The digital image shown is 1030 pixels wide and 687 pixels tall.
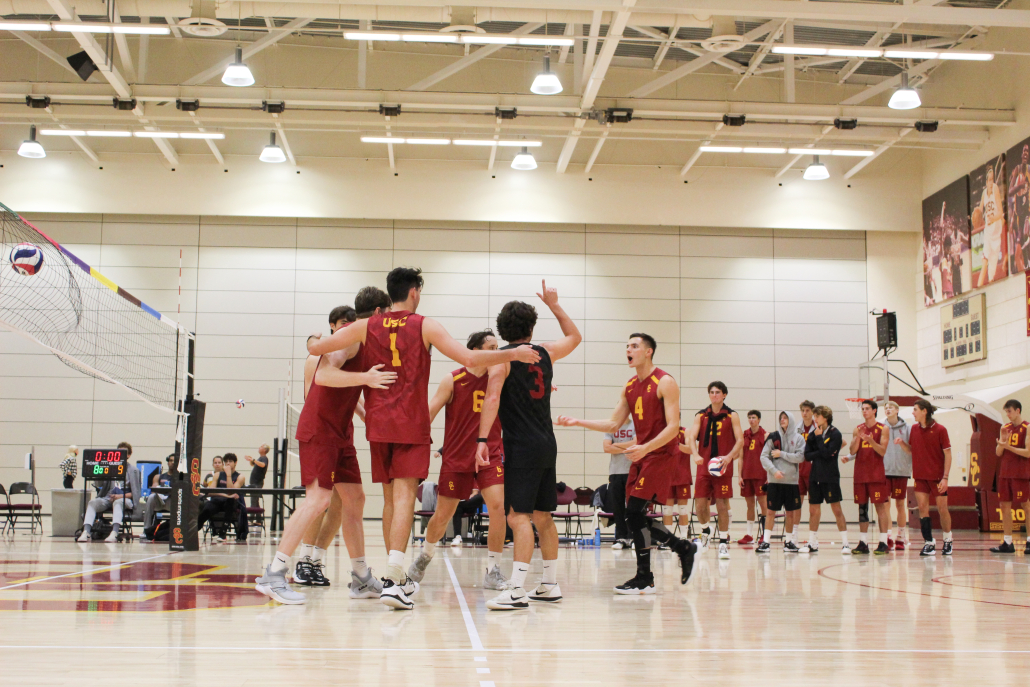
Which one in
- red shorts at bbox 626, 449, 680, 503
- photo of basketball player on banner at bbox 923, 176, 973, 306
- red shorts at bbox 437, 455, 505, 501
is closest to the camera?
red shorts at bbox 437, 455, 505, 501

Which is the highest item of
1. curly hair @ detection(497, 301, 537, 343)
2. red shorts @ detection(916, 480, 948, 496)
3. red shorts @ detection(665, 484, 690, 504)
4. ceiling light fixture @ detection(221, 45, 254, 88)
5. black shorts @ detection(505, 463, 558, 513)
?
ceiling light fixture @ detection(221, 45, 254, 88)

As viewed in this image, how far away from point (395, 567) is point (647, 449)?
2018mm

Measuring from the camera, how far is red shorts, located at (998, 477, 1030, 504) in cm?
1152

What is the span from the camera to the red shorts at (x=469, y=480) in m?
5.91

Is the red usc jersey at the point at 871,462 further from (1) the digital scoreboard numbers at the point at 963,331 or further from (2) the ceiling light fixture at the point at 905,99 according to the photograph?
(1) the digital scoreboard numbers at the point at 963,331

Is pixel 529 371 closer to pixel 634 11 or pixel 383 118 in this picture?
pixel 634 11

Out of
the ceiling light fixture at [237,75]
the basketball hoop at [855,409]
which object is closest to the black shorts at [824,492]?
the basketball hoop at [855,409]

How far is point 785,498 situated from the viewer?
11.6m

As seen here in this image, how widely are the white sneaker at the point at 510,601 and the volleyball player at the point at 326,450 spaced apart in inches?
39.7

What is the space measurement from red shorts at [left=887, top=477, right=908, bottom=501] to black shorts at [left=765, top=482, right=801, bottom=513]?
131 centimetres

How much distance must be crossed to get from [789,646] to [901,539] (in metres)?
9.00

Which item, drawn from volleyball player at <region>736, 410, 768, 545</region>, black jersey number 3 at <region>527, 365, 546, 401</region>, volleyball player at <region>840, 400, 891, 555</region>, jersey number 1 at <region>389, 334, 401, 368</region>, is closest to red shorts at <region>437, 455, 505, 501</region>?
black jersey number 3 at <region>527, 365, 546, 401</region>

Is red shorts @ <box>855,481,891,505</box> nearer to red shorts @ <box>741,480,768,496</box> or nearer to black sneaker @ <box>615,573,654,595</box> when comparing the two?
red shorts @ <box>741,480,768,496</box>

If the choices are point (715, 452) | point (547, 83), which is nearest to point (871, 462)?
point (715, 452)
